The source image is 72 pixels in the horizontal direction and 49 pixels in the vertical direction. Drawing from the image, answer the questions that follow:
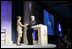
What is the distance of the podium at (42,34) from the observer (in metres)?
2.14

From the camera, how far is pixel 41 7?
227 cm

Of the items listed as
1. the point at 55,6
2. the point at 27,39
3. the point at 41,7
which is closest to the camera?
the point at 27,39

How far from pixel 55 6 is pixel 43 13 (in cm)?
46

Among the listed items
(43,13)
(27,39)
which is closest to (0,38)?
(27,39)

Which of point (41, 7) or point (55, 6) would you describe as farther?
point (55, 6)

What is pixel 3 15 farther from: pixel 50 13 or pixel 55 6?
pixel 55 6

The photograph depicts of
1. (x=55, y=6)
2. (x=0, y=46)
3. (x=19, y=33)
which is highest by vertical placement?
(x=55, y=6)

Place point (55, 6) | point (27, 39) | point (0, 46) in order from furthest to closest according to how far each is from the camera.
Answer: point (55, 6), point (27, 39), point (0, 46)

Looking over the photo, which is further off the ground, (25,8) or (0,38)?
(25,8)

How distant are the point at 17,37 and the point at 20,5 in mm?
497

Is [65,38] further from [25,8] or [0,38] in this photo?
[0,38]

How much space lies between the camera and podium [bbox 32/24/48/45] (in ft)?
7.01

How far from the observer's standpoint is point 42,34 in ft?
7.12

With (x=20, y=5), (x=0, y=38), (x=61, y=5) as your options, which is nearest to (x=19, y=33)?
(x=0, y=38)
